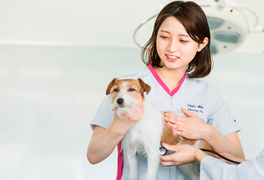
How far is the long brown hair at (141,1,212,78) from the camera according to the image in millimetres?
1187

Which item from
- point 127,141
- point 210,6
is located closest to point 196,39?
point 127,141

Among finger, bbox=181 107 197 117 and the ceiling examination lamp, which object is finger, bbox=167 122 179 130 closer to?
finger, bbox=181 107 197 117

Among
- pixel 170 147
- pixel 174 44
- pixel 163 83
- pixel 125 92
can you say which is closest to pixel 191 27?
pixel 174 44

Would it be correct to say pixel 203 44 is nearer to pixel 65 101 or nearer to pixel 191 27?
pixel 191 27

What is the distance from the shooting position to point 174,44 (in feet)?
3.87

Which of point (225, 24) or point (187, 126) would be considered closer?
point (187, 126)

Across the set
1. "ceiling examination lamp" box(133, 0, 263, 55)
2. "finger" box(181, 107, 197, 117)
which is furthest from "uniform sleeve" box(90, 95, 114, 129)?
"ceiling examination lamp" box(133, 0, 263, 55)

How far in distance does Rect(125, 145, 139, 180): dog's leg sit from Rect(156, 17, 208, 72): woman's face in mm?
418

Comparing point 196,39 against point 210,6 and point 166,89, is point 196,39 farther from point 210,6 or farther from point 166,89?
point 210,6

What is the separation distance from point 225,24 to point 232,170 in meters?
1.47

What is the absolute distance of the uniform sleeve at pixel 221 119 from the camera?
1.34 meters

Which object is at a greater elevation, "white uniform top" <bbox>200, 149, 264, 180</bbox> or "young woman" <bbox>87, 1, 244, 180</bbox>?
"young woman" <bbox>87, 1, 244, 180</bbox>

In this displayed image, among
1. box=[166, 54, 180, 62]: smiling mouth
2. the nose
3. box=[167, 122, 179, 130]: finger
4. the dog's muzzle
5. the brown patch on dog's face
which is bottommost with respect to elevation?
box=[167, 122, 179, 130]: finger

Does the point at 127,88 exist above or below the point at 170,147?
above
